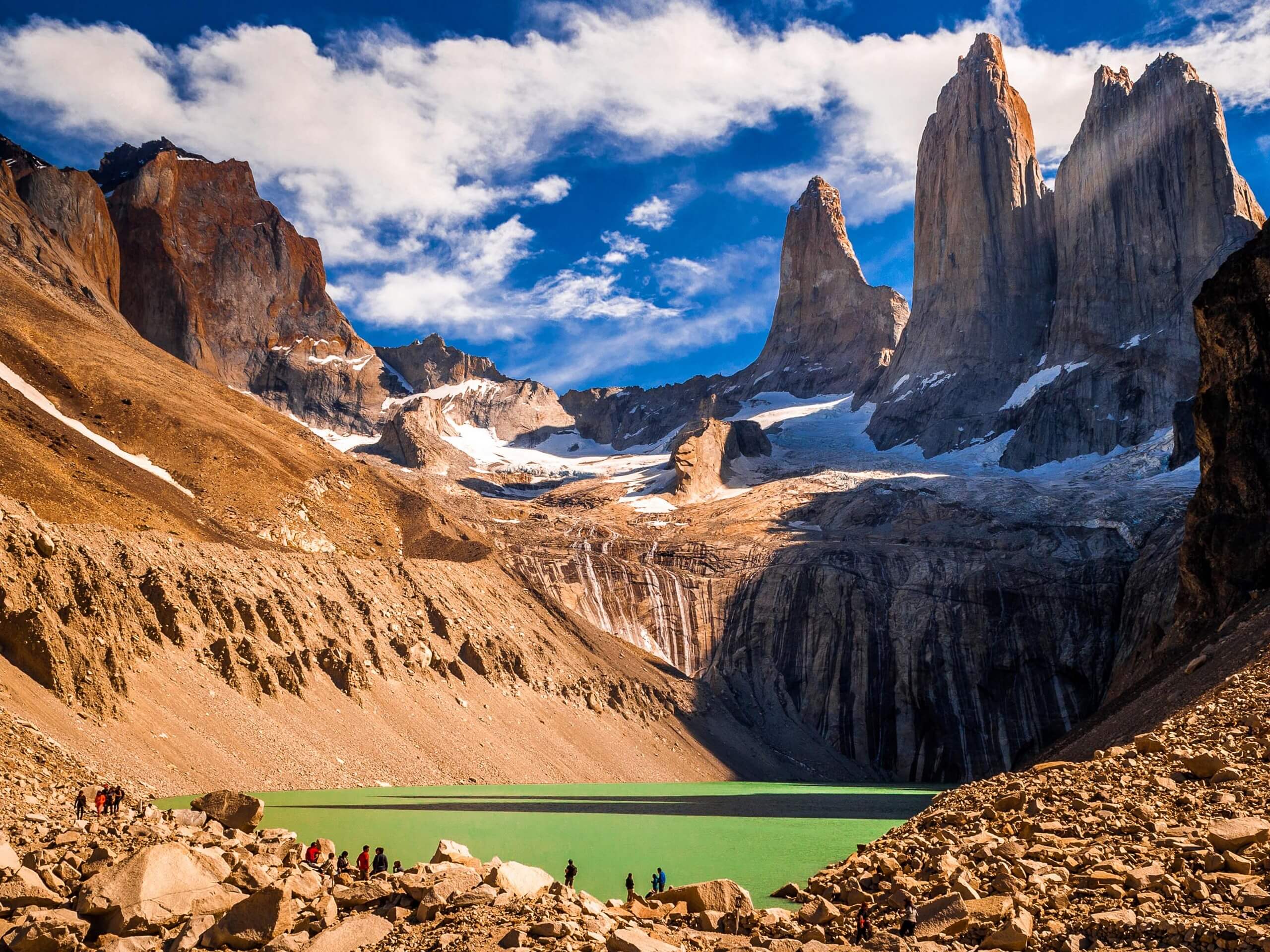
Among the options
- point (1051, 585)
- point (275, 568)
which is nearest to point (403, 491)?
point (275, 568)

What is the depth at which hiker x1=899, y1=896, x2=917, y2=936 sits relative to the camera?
15844 millimetres

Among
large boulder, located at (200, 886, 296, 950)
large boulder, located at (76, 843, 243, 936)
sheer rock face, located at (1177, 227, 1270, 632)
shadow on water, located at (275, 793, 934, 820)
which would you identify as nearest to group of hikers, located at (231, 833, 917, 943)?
large boulder, located at (76, 843, 243, 936)

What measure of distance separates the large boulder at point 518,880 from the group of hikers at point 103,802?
32.2ft

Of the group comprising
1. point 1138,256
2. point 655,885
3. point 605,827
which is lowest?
point 605,827

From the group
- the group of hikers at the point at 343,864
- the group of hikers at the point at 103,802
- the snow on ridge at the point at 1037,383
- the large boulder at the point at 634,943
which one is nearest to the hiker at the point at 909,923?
the large boulder at the point at 634,943

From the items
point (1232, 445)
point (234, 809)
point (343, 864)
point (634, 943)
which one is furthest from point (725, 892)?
point (1232, 445)

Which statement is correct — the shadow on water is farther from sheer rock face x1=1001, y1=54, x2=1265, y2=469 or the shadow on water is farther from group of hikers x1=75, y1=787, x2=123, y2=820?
sheer rock face x1=1001, y1=54, x2=1265, y2=469

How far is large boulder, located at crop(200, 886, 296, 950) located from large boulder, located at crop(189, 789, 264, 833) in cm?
948

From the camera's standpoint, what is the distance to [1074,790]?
21.9 metres

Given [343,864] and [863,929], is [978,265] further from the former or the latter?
[863,929]

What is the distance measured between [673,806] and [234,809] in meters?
23.9

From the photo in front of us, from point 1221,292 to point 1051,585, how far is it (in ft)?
133

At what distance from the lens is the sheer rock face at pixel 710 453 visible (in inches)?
5157

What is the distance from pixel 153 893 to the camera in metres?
14.9
